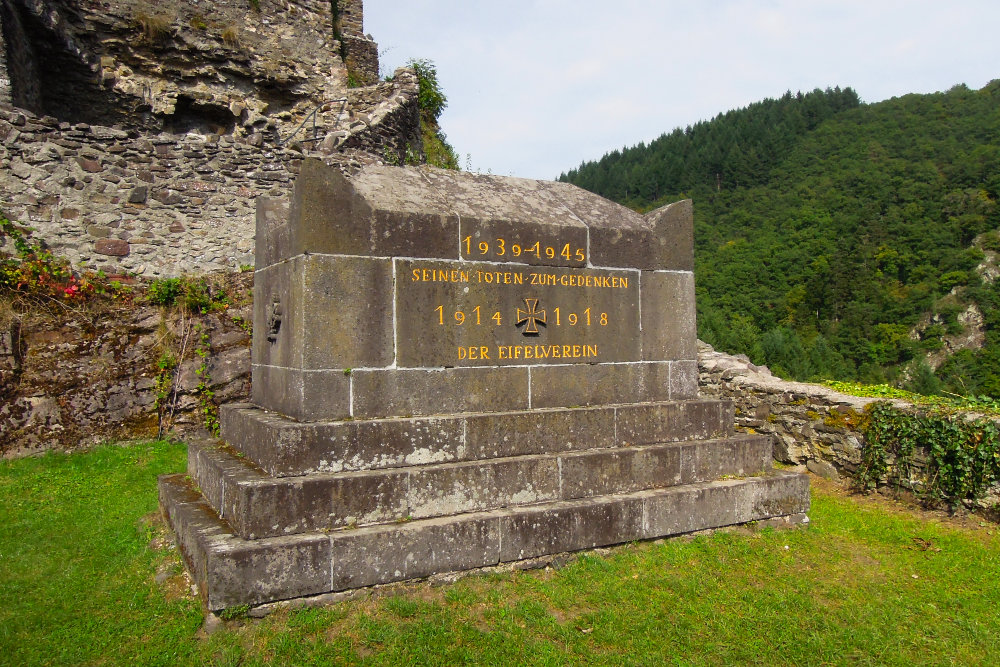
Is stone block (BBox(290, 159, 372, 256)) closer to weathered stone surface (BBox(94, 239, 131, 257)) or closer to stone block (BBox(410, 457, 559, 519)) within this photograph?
stone block (BBox(410, 457, 559, 519))

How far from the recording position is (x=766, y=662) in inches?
132

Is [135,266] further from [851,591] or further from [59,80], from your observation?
[851,591]

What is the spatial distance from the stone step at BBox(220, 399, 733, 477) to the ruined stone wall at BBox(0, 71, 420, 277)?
5.93 meters

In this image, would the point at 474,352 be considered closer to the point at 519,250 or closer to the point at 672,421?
the point at 519,250

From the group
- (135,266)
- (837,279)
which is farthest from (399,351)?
(837,279)

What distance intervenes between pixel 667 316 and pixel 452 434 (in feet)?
7.81

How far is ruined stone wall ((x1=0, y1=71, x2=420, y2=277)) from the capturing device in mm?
9453

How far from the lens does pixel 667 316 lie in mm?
5750

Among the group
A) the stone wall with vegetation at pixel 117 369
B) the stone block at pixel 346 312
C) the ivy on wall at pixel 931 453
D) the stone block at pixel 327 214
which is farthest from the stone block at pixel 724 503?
the stone wall with vegetation at pixel 117 369

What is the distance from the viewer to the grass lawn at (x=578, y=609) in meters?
3.38

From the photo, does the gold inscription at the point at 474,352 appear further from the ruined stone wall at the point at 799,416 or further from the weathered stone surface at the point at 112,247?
the weathered stone surface at the point at 112,247

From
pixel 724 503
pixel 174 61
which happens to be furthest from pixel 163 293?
pixel 174 61

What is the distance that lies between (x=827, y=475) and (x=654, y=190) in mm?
48102

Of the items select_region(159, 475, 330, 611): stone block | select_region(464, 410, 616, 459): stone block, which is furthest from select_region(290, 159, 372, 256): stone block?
select_region(159, 475, 330, 611): stone block
